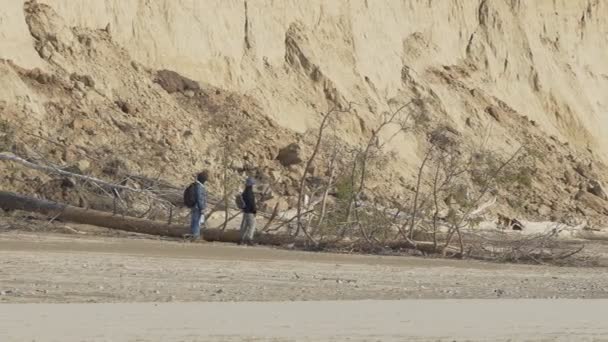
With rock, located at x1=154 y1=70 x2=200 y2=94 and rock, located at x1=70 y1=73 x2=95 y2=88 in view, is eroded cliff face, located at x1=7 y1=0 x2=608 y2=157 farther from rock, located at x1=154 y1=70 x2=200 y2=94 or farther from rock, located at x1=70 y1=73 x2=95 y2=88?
rock, located at x1=70 y1=73 x2=95 y2=88

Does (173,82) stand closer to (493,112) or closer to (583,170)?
(493,112)

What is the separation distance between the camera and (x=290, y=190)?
93.7 feet

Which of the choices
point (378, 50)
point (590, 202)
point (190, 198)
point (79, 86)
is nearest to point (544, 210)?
point (590, 202)

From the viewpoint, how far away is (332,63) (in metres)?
35.2

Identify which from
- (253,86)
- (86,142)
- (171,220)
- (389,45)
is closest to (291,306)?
(171,220)

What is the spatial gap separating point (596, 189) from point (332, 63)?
7868mm

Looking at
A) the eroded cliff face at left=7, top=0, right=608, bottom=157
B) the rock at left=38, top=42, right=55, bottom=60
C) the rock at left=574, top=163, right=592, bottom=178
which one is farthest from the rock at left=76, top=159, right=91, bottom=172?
the rock at left=574, top=163, right=592, bottom=178

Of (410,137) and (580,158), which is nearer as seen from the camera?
(410,137)

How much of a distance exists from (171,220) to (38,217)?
199cm

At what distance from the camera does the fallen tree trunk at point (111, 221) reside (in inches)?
Answer: 863

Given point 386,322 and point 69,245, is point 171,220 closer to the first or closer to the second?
point 69,245

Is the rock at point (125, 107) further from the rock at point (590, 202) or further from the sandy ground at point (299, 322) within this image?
the sandy ground at point (299, 322)

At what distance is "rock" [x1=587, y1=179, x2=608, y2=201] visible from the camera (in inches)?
1475

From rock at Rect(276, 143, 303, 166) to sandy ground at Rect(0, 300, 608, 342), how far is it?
15.9 metres
